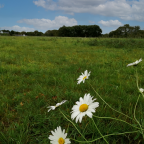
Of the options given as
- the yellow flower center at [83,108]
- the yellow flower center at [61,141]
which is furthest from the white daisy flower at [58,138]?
the yellow flower center at [83,108]

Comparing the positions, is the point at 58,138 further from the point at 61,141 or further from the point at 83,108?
the point at 83,108

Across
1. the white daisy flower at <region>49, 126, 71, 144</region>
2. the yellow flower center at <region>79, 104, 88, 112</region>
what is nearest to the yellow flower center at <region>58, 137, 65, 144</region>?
the white daisy flower at <region>49, 126, 71, 144</region>

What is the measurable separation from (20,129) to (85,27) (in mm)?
58980

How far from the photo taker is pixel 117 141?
1.16 metres

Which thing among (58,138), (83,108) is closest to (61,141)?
(58,138)

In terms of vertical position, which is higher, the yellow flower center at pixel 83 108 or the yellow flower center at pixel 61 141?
the yellow flower center at pixel 83 108

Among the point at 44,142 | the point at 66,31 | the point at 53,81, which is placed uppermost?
the point at 66,31

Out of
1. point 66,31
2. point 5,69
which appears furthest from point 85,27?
point 5,69

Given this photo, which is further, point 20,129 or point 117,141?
point 20,129

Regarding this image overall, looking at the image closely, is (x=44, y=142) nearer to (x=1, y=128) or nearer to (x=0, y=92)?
(x=1, y=128)

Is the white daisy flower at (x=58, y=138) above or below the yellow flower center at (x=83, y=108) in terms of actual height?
below

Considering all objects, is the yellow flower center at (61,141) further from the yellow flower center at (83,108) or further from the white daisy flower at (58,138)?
the yellow flower center at (83,108)

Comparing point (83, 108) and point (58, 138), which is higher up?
point (83, 108)

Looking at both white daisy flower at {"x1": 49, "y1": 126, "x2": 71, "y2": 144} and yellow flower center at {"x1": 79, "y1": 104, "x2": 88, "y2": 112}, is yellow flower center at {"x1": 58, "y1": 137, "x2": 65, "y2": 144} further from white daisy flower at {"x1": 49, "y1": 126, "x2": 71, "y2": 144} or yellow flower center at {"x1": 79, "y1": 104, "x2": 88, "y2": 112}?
yellow flower center at {"x1": 79, "y1": 104, "x2": 88, "y2": 112}
